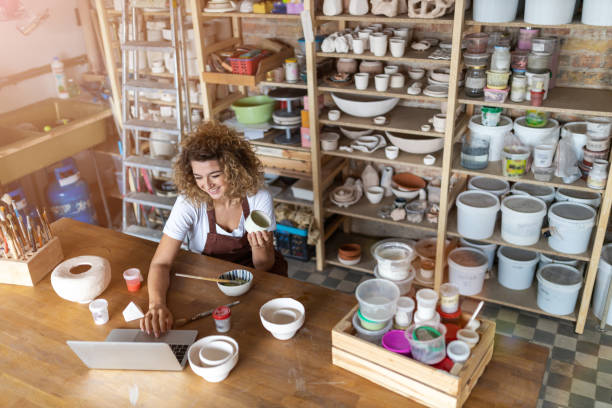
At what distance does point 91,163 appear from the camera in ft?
15.1

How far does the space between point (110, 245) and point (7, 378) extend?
0.84m

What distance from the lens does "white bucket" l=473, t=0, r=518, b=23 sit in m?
2.56

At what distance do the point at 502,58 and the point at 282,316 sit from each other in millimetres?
1800

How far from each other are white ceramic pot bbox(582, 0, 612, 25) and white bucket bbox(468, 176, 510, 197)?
3.62 feet

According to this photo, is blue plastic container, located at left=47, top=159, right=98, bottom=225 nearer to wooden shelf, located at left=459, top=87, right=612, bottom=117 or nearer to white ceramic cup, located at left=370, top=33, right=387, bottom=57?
white ceramic cup, located at left=370, top=33, right=387, bottom=57

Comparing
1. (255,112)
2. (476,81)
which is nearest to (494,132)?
(476,81)

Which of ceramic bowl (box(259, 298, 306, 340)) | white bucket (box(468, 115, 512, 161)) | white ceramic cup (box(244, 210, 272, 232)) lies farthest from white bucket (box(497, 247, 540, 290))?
ceramic bowl (box(259, 298, 306, 340))

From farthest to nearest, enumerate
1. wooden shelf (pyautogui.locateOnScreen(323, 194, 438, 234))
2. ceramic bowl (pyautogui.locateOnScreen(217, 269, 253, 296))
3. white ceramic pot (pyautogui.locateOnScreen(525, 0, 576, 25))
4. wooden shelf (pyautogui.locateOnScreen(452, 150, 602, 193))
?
1. wooden shelf (pyautogui.locateOnScreen(323, 194, 438, 234))
2. wooden shelf (pyautogui.locateOnScreen(452, 150, 602, 193))
3. white ceramic pot (pyautogui.locateOnScreen(525, 0, 576, 25))
4. ceramic bowl (pyautogui.locateOnScreen(217, 269, 253, 296))

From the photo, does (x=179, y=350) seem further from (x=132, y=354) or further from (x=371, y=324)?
(x=371, y=324)

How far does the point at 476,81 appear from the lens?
285 centimetres

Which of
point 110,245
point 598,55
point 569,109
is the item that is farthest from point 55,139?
point 598,55

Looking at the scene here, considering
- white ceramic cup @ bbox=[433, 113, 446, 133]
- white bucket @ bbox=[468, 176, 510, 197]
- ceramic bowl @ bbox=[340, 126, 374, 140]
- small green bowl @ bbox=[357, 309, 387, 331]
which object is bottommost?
white bucket @ bbox=[468, 176, 510, 197]

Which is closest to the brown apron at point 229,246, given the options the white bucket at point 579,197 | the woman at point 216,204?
the woman at point 216,204

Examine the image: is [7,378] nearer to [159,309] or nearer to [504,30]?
[159,309]
